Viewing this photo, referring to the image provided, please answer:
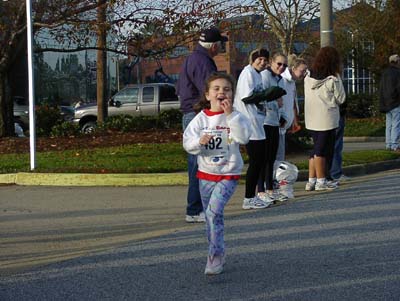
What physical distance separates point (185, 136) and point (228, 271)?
1.12m

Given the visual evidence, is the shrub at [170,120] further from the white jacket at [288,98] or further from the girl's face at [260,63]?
the girl's face at [260,63]

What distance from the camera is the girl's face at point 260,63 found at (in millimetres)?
9875

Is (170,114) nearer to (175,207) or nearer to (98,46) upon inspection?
(98,46)

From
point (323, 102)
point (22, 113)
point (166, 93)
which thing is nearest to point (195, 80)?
point (323, 102)

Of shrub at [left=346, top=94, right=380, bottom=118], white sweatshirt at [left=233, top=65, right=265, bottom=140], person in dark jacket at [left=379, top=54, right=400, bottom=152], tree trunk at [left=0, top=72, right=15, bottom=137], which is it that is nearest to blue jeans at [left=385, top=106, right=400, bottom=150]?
person in dark jacket at [left=379, top=54, right=400, bottom=152]

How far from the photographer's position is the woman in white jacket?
1114 cm

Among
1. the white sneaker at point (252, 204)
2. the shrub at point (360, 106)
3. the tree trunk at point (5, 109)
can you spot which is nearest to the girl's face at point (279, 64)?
the white sneaker at point (252, 204)

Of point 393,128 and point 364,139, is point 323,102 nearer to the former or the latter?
point 393,128

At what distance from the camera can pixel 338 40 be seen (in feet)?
110

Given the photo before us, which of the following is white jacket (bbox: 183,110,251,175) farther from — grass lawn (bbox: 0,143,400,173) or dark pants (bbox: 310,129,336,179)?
grass lawn (bbox: 0,143,400,173)

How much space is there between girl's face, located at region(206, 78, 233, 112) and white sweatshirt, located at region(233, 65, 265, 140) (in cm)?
292

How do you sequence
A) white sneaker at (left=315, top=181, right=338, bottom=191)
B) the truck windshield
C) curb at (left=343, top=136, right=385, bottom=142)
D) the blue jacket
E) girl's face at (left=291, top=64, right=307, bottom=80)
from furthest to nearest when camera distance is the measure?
the truck windshield < curb at (left=343, top=136, right=385, bottom=142) < white sneaker at (left=315, top=181, right=338, bottom=191) < girl's face at (left=291, top=64, right=307, bottom=80) < the blue jacket

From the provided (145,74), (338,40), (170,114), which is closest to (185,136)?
(170,114)

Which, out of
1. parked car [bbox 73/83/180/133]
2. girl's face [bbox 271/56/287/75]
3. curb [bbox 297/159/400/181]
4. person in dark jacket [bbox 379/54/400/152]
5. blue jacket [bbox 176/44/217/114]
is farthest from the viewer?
parked car [bbox 73/83/180/133]
